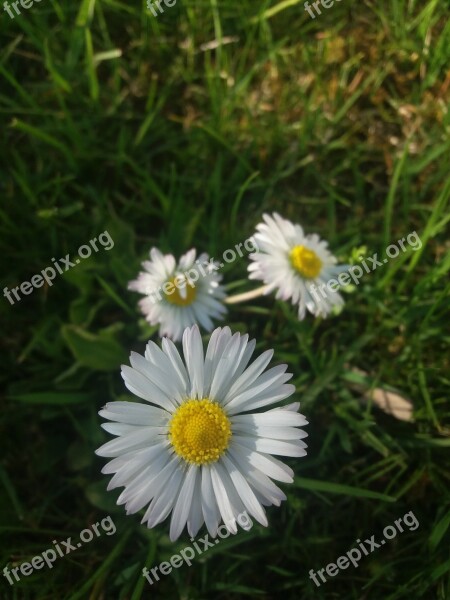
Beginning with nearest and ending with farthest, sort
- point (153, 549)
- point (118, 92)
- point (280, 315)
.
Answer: point (153, 549) → point (280, 315) → point (118, 92)

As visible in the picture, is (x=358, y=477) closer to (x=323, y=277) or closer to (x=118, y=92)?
(x=323, y=277)

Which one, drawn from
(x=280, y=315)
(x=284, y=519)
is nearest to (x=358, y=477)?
(x=284, y=519)

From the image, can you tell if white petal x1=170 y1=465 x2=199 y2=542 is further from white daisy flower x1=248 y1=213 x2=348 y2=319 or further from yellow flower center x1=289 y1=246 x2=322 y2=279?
yellow flower center x1=289 y1=246 x2=322 y2=279

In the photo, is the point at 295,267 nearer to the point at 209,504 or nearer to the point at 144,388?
the point at 144,388

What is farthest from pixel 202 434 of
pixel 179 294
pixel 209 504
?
pixel 179 294

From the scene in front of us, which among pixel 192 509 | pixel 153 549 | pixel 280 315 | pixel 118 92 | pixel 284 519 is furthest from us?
pixel 118 92

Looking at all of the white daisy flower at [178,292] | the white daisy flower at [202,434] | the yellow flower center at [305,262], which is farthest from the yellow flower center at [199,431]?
the yellow flower center at [305,262]

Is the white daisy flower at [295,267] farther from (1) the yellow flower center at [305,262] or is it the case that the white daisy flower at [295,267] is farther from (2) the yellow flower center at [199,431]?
(2) the yellow flower center at [199,431]
